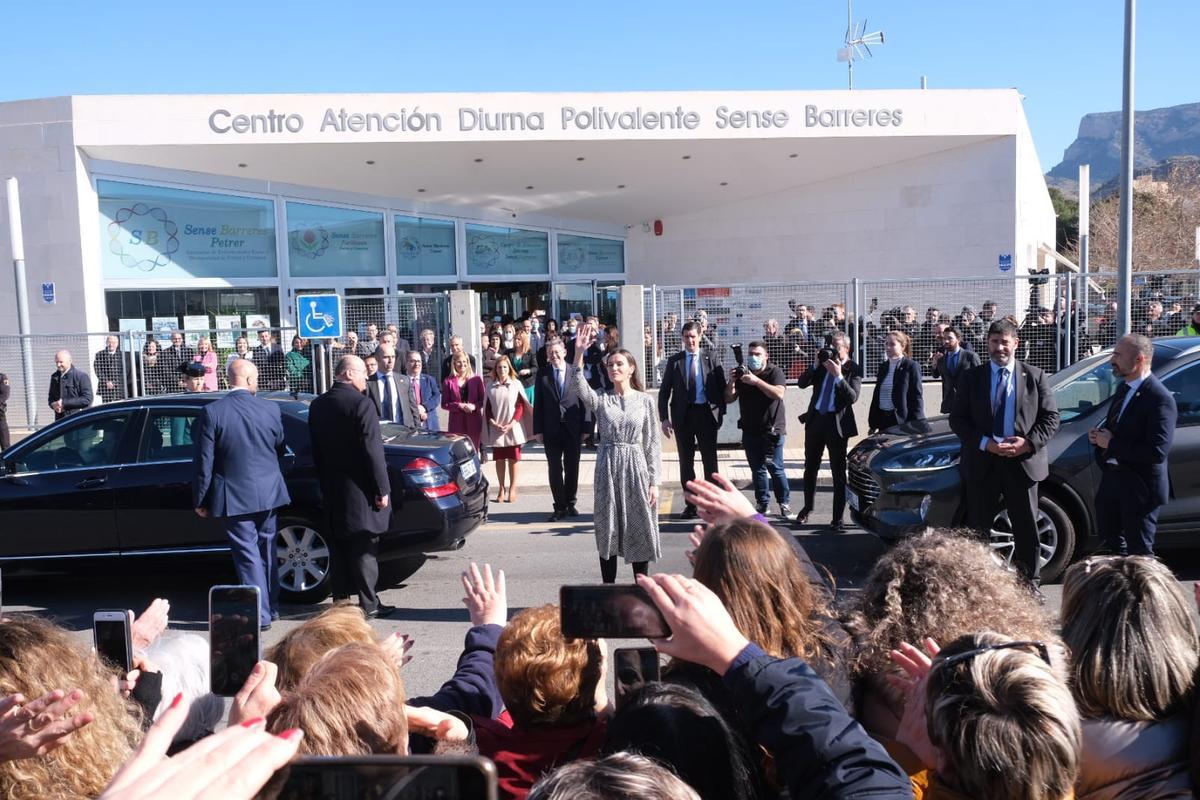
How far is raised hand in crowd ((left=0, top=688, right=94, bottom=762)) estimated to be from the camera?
1.85m

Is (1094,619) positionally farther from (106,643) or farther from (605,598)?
(106,643)

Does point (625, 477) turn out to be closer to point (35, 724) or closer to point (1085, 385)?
point (1085, 385)

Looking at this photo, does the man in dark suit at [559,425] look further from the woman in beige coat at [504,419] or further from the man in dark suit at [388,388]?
the man in dark suit at [388,388]

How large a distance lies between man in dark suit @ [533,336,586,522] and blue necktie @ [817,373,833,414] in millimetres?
2543

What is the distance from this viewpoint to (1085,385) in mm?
8094

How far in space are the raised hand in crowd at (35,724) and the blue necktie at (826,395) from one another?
27.0 ft

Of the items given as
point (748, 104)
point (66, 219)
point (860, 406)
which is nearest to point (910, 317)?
point (860, 406)

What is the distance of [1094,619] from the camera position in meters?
2.55

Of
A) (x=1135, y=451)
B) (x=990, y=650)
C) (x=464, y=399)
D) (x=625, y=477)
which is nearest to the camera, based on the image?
(x=990, y=650)

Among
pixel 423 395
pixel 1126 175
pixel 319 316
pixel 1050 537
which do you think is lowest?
pixel 1050 537

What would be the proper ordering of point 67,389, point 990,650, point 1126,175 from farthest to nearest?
point 67,389 → point 1126,175 → point 990,650

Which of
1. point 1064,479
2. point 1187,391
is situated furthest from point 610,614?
point 1187,391

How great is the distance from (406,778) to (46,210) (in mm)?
20878

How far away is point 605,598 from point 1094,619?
1.42 meters
